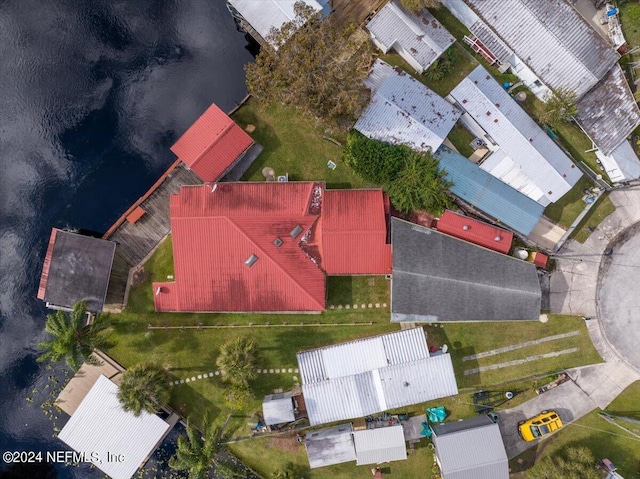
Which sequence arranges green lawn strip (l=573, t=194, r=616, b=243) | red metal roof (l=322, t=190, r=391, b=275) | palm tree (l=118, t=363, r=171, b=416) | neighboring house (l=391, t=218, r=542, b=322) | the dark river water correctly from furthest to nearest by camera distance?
the dark river water
green lawn strip (l=573, t=194, r=616, b=243)
red metal roof (l=322, t=190, r=391, b=275)
neighboring house (l=391, t=218, r=542, b=322)
palm tree (l=118, t=363, r=171, b=416)

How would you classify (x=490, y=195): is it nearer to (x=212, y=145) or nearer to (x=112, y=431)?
(x=212, y=145)

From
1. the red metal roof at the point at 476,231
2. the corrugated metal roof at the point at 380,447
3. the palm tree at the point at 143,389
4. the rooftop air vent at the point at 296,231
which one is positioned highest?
the red metal roof at the point at 476,231

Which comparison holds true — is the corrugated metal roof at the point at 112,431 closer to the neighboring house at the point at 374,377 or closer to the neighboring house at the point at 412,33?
the neighboring house at the point at 374,377

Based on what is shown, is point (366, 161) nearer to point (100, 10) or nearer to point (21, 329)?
point (100, 10)

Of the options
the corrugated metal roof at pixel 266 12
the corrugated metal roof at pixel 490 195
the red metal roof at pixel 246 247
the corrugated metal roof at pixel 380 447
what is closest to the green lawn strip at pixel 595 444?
Answer: the corrugated metal roof at pixel 380 447

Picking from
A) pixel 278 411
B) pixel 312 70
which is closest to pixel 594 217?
pixel 312 70

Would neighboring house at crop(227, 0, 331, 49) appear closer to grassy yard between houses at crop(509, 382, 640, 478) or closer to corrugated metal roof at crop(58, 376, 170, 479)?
corrugated metal roof at crop(58, 376, 170, 479)

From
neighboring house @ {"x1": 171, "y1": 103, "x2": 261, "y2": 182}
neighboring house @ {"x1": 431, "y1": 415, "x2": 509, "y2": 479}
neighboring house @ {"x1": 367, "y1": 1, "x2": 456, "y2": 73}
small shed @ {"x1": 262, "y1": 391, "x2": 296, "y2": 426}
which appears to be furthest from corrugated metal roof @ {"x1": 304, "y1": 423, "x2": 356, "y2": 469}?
neighboring house @ {"x1": 367, "y1": 1, "x2": 456, "y2": 73}
